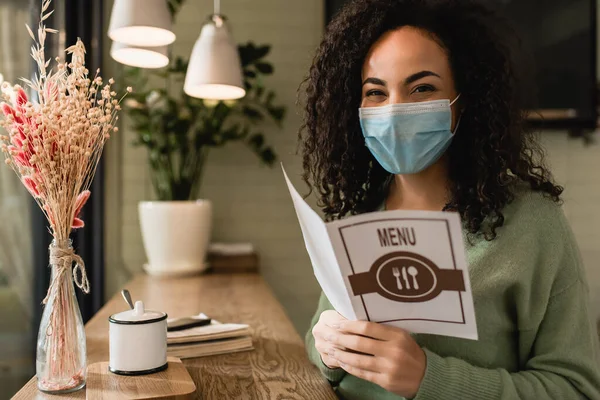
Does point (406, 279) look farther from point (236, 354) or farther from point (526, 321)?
point (236, 354)

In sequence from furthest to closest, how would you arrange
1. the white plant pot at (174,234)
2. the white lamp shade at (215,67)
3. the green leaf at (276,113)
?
the green leaf at (276,113), the white plant pot at (174,234), the white lamp shade at (215,67)

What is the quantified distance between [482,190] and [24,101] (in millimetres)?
830

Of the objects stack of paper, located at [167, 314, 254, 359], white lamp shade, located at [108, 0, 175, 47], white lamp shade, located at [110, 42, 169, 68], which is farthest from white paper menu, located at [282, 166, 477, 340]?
white lamp shade, located at [110, 42, 169, 68]

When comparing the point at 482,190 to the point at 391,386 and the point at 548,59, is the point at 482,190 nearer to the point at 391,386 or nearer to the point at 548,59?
the point at 391,386

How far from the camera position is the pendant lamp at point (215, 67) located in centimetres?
193

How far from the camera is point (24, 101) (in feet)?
3.30

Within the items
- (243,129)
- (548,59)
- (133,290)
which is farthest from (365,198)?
(548,59)

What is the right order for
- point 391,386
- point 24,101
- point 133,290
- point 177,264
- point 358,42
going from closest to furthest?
point 391,386
point 24,101
point 358,42
point 133,290
point 177,264

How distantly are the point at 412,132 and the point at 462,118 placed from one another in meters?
A: 0.14

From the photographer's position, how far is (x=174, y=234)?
7.97 ft

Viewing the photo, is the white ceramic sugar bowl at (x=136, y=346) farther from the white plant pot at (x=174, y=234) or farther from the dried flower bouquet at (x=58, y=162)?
the white plant pot at (x=174, y=234)

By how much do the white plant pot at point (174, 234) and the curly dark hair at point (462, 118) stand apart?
1139 mm

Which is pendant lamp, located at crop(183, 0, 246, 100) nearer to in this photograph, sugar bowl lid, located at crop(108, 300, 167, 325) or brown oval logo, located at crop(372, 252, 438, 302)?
sugar bowl lid, located at crop(108, 300, 167, 325)

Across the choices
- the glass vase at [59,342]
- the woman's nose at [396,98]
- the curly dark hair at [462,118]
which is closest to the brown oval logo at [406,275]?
the curly dark hair at [462,118]
